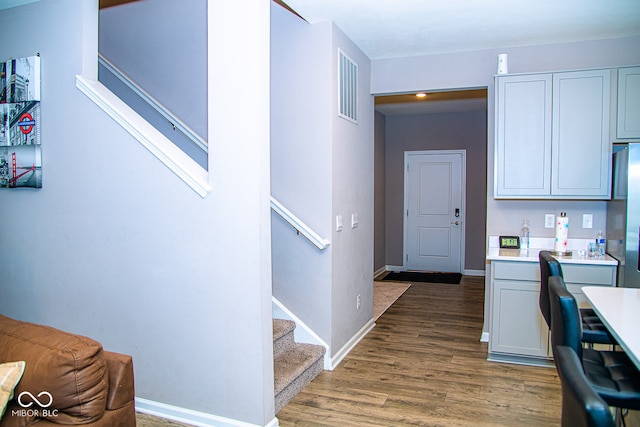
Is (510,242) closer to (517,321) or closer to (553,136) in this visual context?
(517,321)

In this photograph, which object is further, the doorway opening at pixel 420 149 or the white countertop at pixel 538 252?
the doorway opening at pixel 420 149

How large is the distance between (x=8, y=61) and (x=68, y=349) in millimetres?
2295

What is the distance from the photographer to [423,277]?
7.46 metres

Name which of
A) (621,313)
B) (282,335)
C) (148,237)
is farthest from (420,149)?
(621,313)

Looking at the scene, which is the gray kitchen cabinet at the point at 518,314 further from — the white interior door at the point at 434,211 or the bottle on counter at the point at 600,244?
the white interior door at the point at 434,211

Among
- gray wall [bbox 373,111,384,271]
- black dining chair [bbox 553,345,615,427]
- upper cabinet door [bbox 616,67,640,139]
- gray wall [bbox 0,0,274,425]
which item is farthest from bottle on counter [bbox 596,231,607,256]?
gray wall [bbox 373,111,384,271]

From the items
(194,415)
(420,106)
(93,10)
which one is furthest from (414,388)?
(420,106)

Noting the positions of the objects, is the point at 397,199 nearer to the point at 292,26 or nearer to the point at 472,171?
the point at 472,171

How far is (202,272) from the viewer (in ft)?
9.21

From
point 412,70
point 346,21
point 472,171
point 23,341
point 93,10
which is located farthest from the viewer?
point 472,171

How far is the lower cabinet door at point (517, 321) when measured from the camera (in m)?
3.76

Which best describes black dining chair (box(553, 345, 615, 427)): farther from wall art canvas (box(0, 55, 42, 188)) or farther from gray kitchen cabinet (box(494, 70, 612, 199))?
wall art canvas (box(0, 55, 42, 188))
